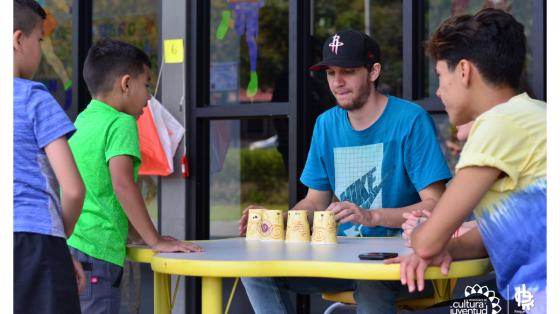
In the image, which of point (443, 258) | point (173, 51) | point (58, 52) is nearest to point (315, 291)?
point (443, 258)

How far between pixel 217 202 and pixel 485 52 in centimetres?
258

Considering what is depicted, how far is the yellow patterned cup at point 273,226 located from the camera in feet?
10.4

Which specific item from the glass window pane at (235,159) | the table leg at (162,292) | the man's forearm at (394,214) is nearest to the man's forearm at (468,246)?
the man's forearm at (394,214)

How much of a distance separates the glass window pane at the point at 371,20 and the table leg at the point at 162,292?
15.9 feet

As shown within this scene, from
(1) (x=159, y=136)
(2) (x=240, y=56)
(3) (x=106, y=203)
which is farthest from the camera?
(2) (x=240, y=56)

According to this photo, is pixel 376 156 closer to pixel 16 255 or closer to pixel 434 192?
pixel 434 192

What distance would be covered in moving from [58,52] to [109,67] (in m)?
1.98

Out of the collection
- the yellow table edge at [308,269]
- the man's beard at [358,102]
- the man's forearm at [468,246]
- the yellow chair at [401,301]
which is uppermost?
the man's beard at [358,102]

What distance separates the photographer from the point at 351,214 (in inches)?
122

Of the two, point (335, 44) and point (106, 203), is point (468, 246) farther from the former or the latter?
point (106, 203)

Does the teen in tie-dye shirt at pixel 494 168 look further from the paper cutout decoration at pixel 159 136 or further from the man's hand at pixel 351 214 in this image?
the paper cutout decoration at pixel 159 136
